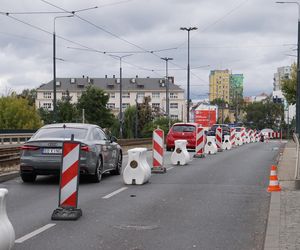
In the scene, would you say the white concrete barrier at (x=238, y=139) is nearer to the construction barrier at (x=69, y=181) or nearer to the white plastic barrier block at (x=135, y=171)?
the white plastic barrier block at (x=135, y=171)

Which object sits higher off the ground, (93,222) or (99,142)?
(99,142)

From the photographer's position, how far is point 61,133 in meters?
13.9

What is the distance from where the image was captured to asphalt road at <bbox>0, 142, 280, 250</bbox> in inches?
285

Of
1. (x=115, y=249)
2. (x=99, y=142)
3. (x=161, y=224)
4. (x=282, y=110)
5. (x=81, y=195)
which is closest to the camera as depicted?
(x=115, y=249)

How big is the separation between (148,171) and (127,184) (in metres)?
0.71

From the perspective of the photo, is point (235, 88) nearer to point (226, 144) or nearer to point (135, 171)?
point (226, 144)

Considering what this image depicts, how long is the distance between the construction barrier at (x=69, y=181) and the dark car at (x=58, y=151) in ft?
13.0

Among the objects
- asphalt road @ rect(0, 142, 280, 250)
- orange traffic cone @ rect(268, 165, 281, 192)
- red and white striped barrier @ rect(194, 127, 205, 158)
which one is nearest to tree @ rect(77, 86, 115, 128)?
red and white striped barrier @ rect(194, 127, 205, 158)

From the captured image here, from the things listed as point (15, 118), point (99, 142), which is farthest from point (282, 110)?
point (99, 142)

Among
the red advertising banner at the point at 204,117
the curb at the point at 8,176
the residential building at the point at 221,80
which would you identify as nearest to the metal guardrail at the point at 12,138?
the curb at the point at 8,176

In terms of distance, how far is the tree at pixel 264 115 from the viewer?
13938cm

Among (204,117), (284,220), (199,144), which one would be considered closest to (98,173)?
(284,220)

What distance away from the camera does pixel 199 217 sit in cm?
903

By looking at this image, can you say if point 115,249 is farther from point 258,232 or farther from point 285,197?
point 285,197
